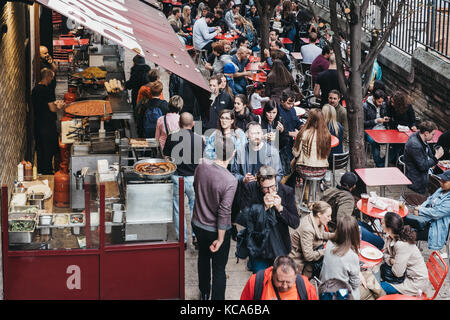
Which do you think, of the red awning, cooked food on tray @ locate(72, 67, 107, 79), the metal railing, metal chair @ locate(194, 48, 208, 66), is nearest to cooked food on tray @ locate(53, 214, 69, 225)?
the red awning

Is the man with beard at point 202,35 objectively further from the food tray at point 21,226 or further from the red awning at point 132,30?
the food tray at point 21,226

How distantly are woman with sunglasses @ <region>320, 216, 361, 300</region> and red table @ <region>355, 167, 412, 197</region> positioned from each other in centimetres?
267

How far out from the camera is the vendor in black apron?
10680 millimetres

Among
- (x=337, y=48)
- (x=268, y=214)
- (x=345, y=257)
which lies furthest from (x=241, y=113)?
(x=345, y=257)

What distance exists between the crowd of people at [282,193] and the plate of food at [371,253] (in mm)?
109

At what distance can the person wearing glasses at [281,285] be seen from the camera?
5402mm

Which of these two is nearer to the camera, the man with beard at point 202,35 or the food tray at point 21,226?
the food tray at point 21,226

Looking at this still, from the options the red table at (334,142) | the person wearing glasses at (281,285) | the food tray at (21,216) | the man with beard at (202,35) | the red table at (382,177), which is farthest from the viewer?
the man with beard at (202,35)

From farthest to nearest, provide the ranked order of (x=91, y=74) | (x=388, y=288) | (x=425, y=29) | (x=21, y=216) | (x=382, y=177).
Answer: (x=425, y=29)
(x=91, y=74)
(x=382, y=177)
(x=388, y=288)
(x=21, y=216)

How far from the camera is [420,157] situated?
9773 millimetres

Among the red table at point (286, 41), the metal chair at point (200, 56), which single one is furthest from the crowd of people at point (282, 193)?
the red table at point (286, 41)

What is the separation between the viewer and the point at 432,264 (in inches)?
280

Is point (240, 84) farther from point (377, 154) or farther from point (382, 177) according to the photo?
point (382, 177)

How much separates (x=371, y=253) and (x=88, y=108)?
16.0 feet
